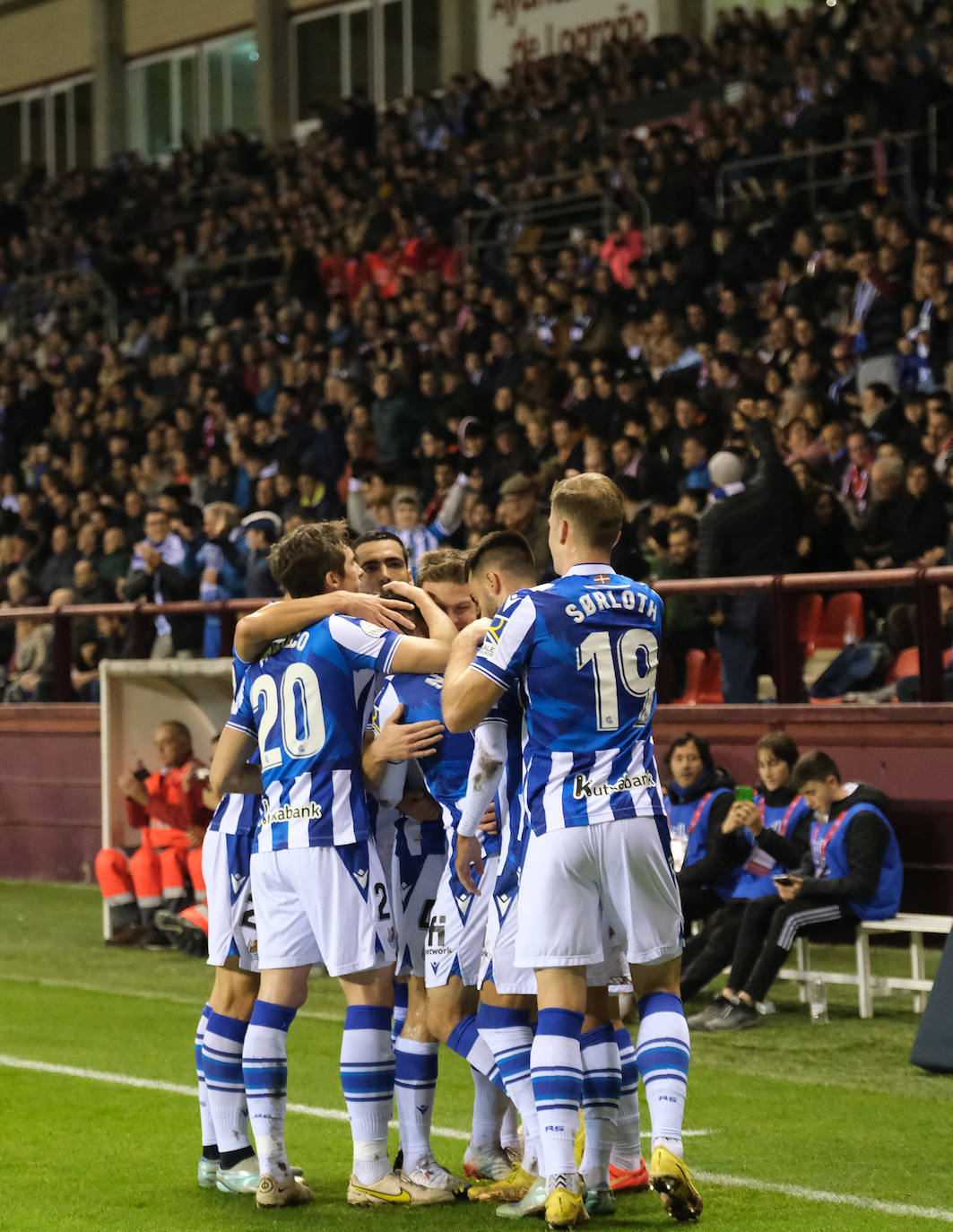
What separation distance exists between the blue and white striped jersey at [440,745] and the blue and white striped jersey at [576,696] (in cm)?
51

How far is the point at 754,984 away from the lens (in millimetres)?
8242

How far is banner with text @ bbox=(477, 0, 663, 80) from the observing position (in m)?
24.4

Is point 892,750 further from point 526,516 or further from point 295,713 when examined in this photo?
point 295,713

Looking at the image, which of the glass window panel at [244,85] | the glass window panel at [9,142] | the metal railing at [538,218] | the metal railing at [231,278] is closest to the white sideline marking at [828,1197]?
the metal railing at [538,218]

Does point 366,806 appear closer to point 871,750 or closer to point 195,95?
point 871,750

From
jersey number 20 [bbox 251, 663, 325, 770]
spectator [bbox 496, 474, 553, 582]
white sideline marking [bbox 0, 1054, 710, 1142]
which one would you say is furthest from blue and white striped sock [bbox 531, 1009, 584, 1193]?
spectator [bbox 496, 474, 553, 582]

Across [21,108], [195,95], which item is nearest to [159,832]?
[195,95]

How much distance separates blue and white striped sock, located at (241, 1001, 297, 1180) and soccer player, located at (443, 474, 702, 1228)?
876 mm

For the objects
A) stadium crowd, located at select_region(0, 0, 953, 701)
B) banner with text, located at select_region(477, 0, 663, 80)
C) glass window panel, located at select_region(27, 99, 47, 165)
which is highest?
glass window panel, located at select_region(27, 99, 47, 165)

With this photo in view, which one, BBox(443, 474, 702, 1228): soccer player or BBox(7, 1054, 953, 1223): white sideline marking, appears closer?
BBox(443, 474, 702, 1228): soccer player

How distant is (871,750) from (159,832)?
4527 mm

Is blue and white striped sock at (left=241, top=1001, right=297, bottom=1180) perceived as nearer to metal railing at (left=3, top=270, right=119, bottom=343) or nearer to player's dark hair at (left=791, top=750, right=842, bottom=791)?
player's dark hair at (left=791, top=750, right=842, bottom=791)

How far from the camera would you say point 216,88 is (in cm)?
3111

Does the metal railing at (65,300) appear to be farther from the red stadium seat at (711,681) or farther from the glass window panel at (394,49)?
the red stadium seat at (711,681)
